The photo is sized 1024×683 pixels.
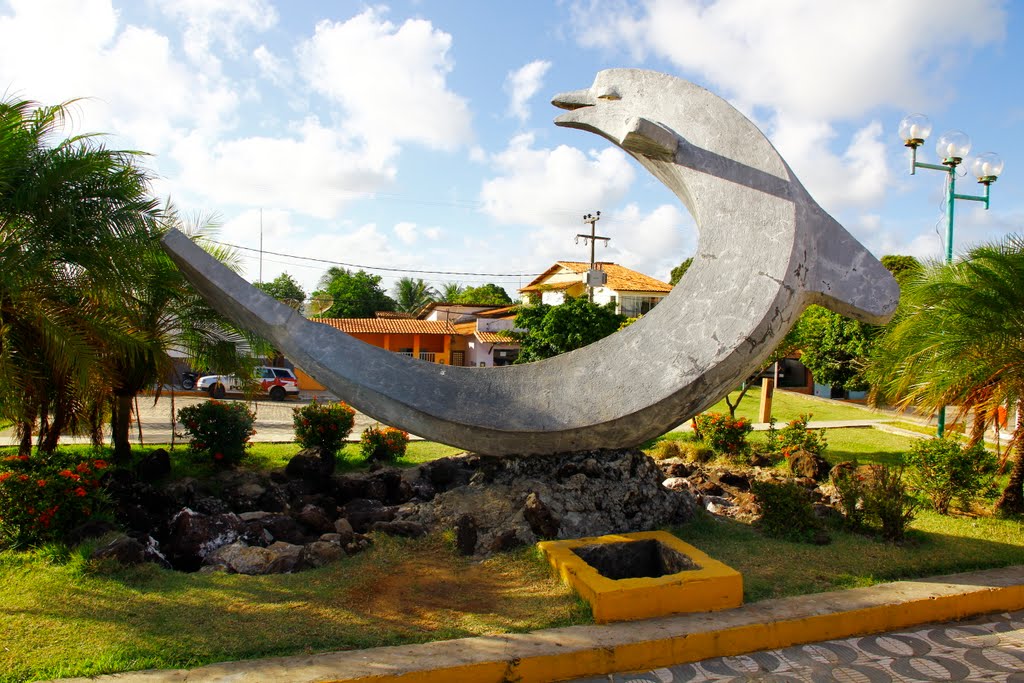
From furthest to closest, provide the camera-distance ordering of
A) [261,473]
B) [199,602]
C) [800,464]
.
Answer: [800,464] < [261,473] < [199,602]

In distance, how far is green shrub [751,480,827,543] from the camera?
655 cm

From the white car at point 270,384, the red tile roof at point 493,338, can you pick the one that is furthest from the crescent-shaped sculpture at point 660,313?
the red tile roof at point 493,338

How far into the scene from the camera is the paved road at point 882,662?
4.25 m

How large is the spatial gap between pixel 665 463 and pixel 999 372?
4.15 m

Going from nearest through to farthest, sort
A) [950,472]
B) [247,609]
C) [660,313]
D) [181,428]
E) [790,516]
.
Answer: [247,609], [790,516], [660,313], [950,472], [181,428]

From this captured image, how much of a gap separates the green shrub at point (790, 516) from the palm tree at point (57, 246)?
6.04 meters

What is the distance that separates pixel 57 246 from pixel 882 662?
6617mm

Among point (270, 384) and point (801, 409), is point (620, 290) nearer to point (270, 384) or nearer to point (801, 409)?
point (801, 409)

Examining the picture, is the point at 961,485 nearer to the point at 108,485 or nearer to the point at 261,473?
the point at 261,473

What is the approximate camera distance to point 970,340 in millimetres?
7340

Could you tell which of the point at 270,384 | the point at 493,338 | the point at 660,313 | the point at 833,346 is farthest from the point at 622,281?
the point at 660,313

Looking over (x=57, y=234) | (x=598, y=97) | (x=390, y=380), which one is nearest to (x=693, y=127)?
(x=598, y=97)

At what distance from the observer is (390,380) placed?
7184 millimetres

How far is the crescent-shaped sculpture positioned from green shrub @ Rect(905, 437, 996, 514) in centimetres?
270
